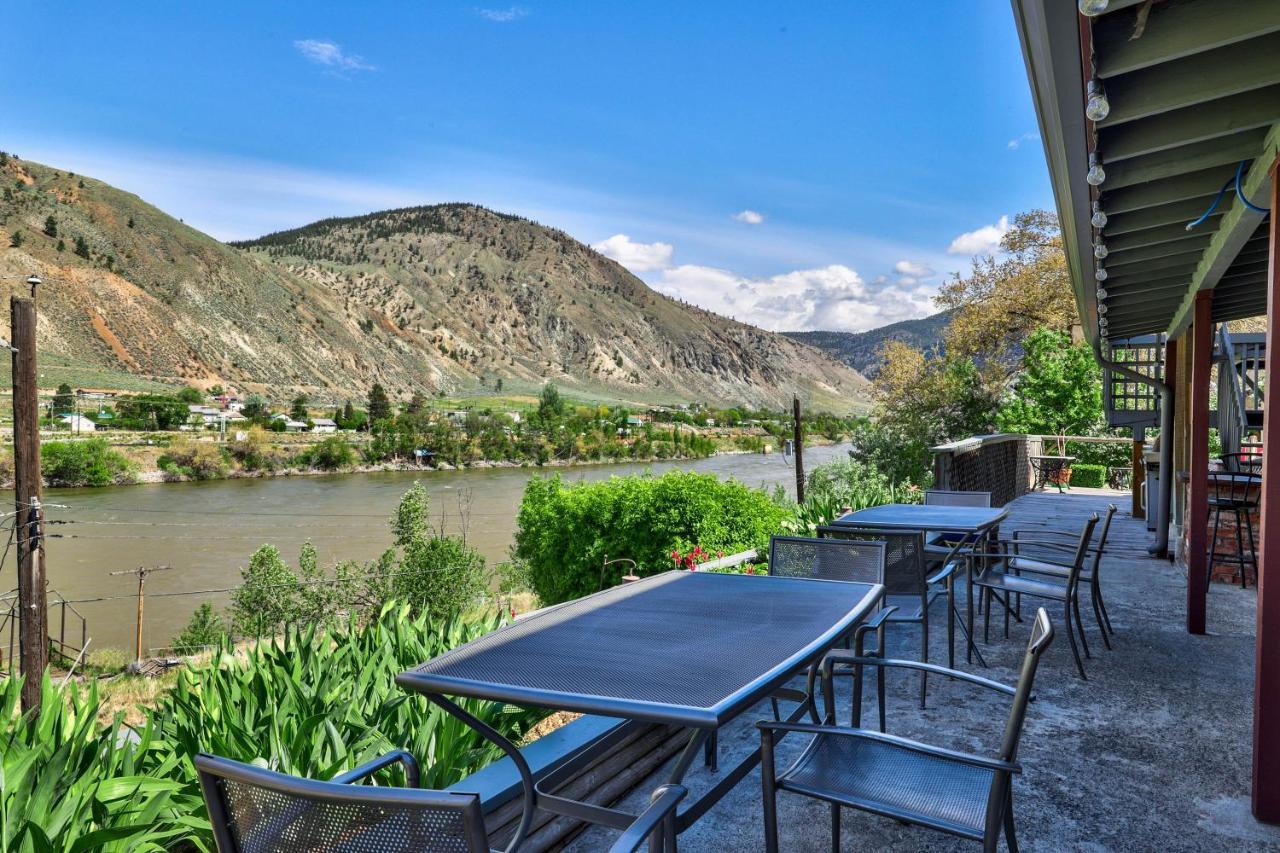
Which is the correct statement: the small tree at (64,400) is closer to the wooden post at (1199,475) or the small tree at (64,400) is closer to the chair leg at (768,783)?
the wooden post at (1199,475)

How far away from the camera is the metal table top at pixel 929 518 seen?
13.3ft

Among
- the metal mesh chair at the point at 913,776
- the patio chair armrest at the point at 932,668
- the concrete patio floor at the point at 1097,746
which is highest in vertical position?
the patio chair armrest at the point at 932,668

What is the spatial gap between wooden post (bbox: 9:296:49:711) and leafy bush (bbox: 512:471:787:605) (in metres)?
9.41

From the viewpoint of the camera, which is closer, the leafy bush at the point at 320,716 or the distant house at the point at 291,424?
the leafy bush at the point at 320,716

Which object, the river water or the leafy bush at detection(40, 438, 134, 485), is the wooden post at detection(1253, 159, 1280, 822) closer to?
the river water

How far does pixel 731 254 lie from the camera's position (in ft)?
497

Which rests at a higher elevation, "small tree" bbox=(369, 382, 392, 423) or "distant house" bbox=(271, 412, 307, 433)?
"small tree" bbox=(369, 382, 392, 423)

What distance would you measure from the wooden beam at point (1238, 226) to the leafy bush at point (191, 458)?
6310cm

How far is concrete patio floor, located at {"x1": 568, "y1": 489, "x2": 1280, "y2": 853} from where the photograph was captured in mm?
2305

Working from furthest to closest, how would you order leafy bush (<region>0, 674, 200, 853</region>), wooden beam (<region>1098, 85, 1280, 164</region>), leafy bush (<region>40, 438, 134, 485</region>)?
1. leafy bush (<region>40, 438, 134, 485</region>)
2. wooden beam (<region>1098, 85, 1280, 164</region>)
3. leafy bush (<region>0, 674, 200, 853</region>)

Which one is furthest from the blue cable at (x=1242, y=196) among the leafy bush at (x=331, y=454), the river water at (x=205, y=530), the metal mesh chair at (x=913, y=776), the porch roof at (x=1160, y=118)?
the leafy bush at (x=331, y=454)

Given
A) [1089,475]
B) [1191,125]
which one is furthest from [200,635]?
[1191,125]

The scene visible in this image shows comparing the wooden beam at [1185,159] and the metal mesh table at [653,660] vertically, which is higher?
the wooden beam at [1185,159]

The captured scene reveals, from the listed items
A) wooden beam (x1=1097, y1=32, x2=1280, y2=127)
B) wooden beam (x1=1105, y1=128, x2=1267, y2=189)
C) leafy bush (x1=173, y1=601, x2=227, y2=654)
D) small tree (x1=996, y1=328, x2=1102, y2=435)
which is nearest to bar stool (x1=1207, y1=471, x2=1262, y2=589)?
wooden beam (x1=1105, y1=128, x2=1267, y2=189)
